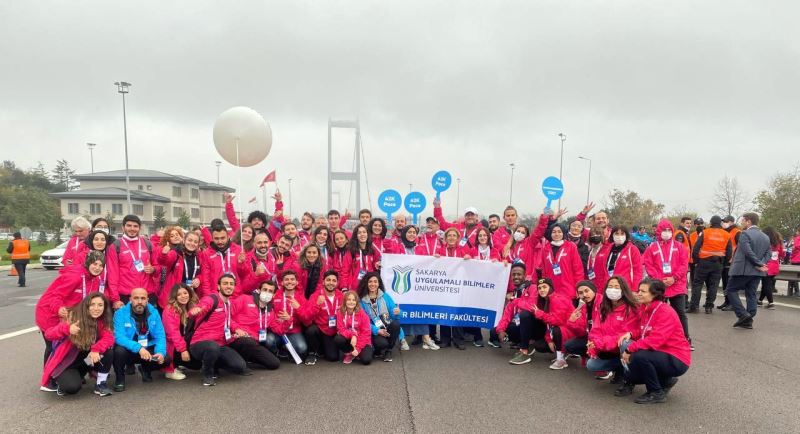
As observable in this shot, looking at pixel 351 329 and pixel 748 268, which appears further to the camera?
pixel 748 268

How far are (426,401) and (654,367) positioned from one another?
2.13 metres

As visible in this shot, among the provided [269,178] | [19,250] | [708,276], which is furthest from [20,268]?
[708,276]

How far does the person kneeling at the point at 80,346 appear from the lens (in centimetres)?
472

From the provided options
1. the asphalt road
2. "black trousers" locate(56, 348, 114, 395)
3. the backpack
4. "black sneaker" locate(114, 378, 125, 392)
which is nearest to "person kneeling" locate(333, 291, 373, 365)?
the asphalt road

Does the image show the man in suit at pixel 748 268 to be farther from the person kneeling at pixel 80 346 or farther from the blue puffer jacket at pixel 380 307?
the person kneeling at pixel 80 346

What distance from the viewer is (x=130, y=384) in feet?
16.9

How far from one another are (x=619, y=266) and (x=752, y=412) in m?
2.31

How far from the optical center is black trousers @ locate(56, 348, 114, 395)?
4.70 m

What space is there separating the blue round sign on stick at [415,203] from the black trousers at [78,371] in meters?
9.36

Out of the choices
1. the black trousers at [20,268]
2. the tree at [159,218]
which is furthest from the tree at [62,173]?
the black trousers at [20,268]

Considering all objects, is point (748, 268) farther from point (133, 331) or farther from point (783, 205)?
point (783, 205)

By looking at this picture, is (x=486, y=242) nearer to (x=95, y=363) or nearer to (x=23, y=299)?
(x=95, y=363)

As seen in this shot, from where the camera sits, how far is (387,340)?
242 inches

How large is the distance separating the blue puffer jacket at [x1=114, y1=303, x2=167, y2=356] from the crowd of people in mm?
13
